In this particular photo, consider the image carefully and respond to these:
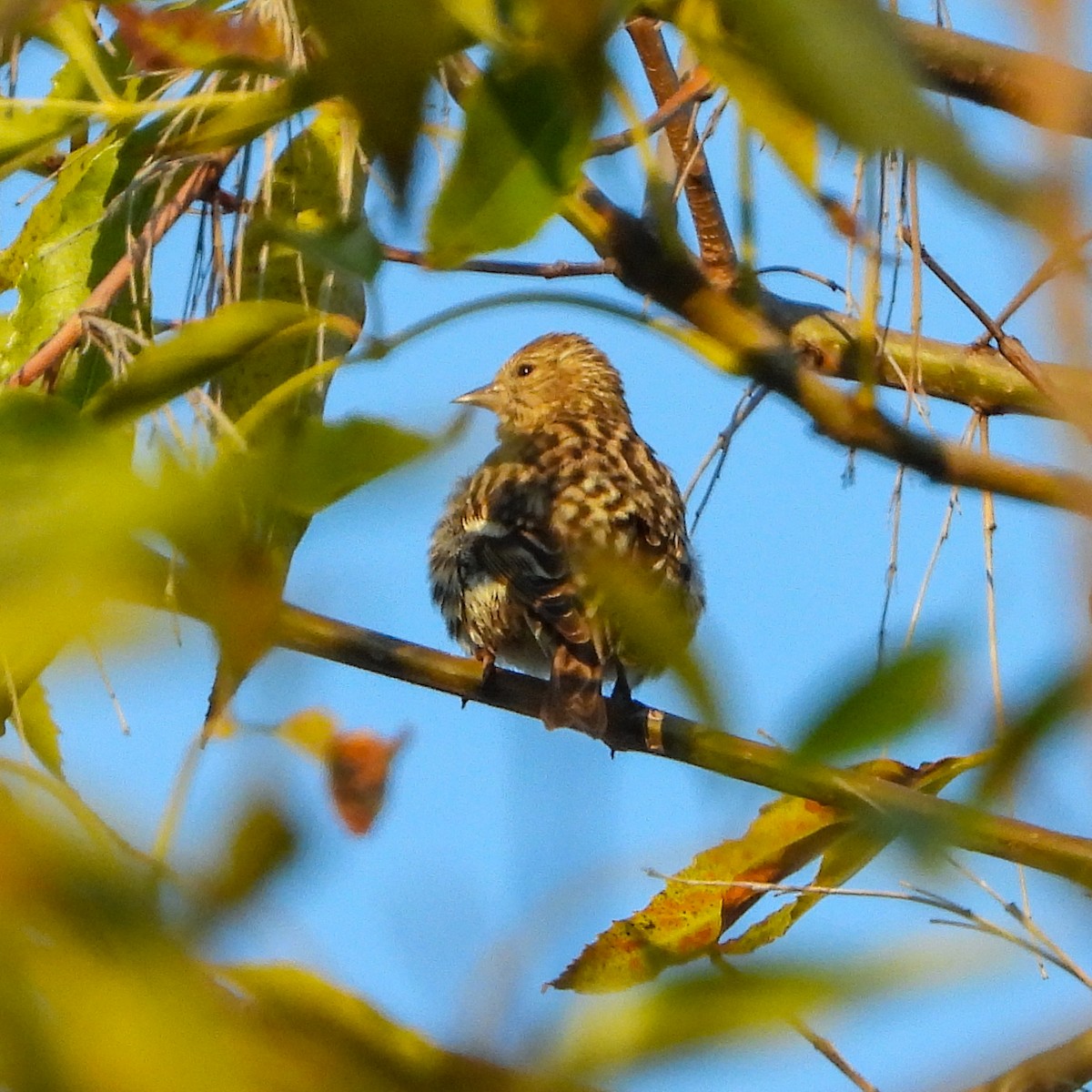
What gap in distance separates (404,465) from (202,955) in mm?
324

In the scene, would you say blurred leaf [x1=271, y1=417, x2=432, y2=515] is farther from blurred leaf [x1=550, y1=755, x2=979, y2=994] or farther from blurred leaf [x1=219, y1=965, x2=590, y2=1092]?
blurred leaf [x1=550, y1=755, x2=979, y2=994]

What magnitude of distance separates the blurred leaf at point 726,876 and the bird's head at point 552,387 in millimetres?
4380

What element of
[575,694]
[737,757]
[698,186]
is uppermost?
[698,186]

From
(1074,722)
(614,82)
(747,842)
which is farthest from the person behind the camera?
(747,842)

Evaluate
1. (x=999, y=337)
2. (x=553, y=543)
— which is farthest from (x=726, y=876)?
(x=553, y=543)

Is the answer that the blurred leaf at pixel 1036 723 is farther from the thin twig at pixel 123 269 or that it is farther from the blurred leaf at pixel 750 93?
the thin twig at pixel 123 269

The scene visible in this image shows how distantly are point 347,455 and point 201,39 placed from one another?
1.30 ft

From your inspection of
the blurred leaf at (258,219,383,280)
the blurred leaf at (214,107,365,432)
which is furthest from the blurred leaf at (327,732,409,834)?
the blurred leaf at (258,219,383,280)

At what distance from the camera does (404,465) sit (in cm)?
96

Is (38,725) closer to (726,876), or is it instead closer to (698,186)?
(726,876)

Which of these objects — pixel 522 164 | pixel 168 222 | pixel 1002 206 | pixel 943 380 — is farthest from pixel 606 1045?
pixel 943 380

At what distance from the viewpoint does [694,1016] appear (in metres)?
0.76

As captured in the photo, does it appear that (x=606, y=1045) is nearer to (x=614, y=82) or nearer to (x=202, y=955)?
(x=202, y=955)

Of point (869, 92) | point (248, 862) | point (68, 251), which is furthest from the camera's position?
point (68, 251)
